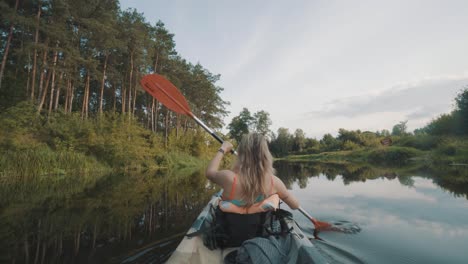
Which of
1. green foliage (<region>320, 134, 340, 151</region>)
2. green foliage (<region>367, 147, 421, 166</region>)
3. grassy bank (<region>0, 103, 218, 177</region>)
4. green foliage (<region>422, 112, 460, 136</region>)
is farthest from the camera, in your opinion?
green foliage (<region>320, 134, 340, 151</region>)

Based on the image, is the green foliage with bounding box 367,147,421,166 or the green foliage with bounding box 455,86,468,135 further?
the green foliage with bounding box 367,147,421,166

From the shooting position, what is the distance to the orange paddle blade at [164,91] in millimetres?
4551

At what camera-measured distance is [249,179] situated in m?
2.08

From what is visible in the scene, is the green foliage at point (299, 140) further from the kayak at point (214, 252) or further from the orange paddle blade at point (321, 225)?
the kayak at point (214, 252)

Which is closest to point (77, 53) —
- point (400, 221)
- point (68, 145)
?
point (68, 145)

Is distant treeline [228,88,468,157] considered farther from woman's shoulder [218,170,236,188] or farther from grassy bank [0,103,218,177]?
woman's shoulder [218,170,236,188]

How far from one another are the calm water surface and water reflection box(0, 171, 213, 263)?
1cm

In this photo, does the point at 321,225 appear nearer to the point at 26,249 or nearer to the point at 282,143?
the point at 26,249

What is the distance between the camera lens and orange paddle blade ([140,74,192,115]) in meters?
4.55

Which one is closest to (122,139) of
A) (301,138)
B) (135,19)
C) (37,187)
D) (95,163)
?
(95,163)

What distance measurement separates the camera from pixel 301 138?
5984 centimetres

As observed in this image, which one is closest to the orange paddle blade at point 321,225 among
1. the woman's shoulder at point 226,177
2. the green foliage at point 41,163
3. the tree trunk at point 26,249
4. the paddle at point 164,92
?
the woman's shoulder at point 226,177

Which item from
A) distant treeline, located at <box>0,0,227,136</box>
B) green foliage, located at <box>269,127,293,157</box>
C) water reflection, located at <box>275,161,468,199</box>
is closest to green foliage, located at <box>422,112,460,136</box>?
water reflection, located at <box>275,161,468,199</box>

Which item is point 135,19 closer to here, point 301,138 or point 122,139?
point 122,139
